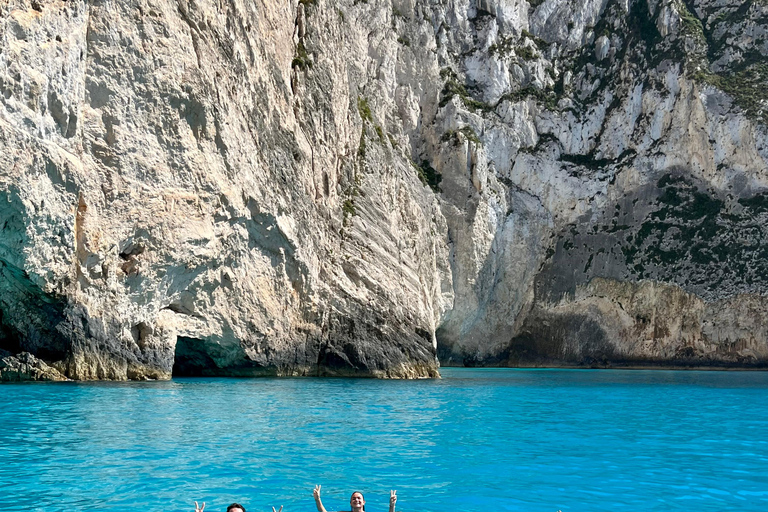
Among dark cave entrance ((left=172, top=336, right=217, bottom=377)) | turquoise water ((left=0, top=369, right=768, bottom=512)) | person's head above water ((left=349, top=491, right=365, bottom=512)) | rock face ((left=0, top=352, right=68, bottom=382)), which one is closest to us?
person's head above water ((left=349, top=491, right=365, bottom=512))

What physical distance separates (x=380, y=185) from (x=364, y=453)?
31.0 m

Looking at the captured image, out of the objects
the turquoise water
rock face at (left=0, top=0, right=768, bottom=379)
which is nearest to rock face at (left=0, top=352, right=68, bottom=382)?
rock face at (left=0, top=0, right=768, bottom=379)

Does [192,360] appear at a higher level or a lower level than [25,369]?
higher

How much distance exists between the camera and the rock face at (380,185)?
77.9 feet

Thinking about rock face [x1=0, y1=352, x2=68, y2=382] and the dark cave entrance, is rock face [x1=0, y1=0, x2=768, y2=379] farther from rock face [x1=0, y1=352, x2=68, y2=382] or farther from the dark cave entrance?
rock face [x1=0, y1=352, x2=68, y2=382]

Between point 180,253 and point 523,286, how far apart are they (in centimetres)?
3972

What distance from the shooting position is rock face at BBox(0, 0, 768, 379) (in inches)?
934

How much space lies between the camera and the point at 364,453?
12.6 meters

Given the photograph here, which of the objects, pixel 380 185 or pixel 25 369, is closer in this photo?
pixel 25 369

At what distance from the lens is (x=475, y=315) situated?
58.6 m

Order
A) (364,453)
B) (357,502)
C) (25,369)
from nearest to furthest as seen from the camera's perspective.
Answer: (357,502)
(364,453)
(25,369)

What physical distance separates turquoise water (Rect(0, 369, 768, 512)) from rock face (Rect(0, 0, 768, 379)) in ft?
20.9

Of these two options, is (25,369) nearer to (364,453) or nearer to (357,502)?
(364,453)

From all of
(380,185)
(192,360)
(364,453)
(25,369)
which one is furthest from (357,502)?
(380,185)
